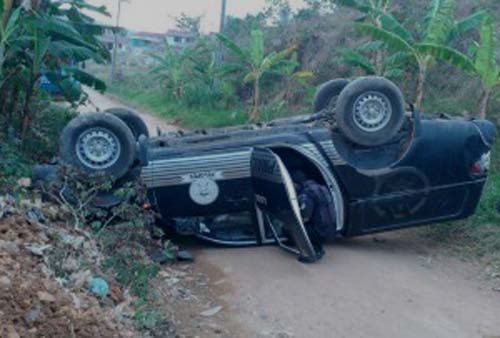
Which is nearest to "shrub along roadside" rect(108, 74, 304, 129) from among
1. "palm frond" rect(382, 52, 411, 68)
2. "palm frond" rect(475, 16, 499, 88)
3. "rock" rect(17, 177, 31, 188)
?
"palm frond" rect(382, 52, 411, 68)

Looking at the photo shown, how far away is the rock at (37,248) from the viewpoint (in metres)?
4.50

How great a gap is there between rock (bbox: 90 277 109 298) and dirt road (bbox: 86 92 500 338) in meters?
0.90

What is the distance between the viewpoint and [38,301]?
381 centimetres

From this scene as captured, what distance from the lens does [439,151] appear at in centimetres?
716

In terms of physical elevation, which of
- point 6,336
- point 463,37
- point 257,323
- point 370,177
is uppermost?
point 463,37

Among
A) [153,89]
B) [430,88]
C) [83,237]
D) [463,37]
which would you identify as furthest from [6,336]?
[153,89]

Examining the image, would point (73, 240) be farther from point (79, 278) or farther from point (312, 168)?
point (312, 168)

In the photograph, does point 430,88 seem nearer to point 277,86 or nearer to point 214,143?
point 277,86

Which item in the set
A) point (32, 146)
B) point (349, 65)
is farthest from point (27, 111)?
point (349, 65)

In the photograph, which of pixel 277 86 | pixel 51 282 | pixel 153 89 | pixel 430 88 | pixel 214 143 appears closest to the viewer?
pixel 51 282

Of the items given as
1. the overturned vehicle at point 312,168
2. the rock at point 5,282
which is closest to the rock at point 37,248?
the rock at point 5,282

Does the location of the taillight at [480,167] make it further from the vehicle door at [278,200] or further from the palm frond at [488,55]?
the palm frond at [488,55]

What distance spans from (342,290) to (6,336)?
3396mm

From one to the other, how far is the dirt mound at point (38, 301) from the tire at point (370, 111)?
11.8ft
